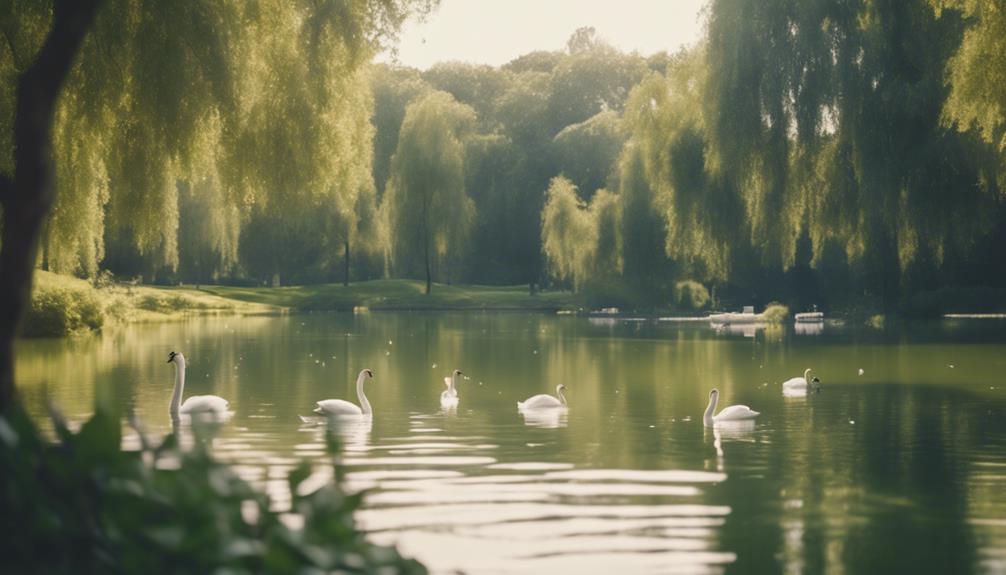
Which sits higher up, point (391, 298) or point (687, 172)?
point (687, 172)

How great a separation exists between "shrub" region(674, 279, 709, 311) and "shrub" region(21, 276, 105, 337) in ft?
85.8

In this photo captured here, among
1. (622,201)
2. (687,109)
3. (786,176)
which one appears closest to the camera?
(786,176)

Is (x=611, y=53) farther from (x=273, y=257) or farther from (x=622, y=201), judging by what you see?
(x=622, y=201)

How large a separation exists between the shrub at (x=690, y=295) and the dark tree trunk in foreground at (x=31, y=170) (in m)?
49.0

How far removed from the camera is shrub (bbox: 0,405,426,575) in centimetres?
369

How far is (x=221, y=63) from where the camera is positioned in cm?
1792

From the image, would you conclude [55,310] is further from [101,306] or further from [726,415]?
[726,415]

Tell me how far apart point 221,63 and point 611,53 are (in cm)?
6794

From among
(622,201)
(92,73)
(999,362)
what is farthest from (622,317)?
(92,73)

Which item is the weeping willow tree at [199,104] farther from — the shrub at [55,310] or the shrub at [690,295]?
the shrub at [690,295]

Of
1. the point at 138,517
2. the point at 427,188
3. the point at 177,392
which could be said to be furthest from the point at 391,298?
the point at 138,517

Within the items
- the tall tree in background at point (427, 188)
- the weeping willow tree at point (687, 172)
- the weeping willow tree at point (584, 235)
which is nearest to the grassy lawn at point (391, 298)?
the tall tree in background at point (427, 188)

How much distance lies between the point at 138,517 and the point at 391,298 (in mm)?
64184

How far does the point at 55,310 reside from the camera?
115ft
